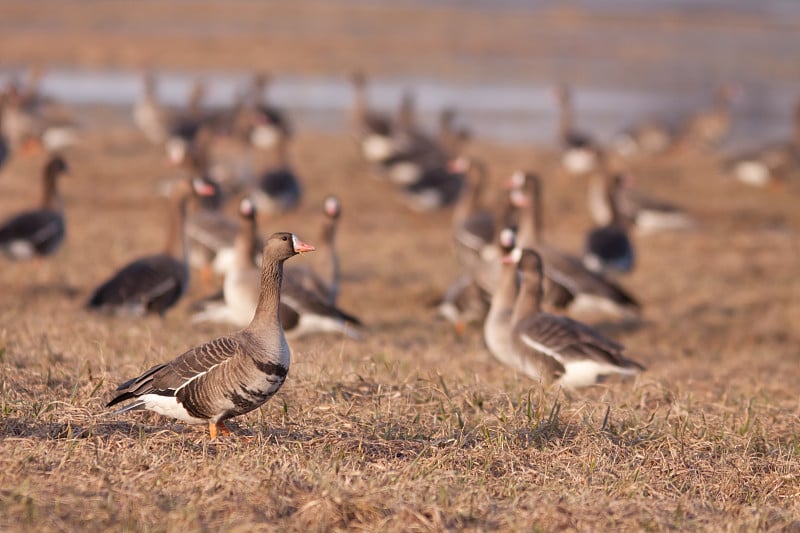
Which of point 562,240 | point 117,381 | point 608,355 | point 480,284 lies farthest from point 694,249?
point 117,381

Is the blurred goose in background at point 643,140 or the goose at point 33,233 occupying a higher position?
the goose at point 33,233

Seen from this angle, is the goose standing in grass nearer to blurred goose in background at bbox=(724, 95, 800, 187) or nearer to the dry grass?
the dry grass

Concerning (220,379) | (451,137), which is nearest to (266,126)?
(451,137)

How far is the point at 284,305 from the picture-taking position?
10766 millimetres

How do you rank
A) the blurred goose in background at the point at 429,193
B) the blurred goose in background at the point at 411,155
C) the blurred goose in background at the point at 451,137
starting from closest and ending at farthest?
the blurred goose in background at the point at 429,193, the blurred goose in background at the point at 411,155, the blurred goose in background at the point at 451,137

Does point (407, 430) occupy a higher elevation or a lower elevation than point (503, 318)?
higher

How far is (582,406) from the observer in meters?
6.91

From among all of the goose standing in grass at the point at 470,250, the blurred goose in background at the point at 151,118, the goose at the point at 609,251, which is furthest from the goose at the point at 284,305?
the blurred goose in background at the point at 151,118

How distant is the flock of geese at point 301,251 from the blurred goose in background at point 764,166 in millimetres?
→ 37

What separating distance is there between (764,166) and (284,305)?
43.8 feet

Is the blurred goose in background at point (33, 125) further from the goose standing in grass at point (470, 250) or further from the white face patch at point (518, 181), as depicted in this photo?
the white face patch at point (518, 181)

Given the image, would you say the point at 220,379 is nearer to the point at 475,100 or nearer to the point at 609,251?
the point at 609,251

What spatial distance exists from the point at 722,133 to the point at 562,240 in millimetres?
14420

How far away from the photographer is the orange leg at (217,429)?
20.1 feet
